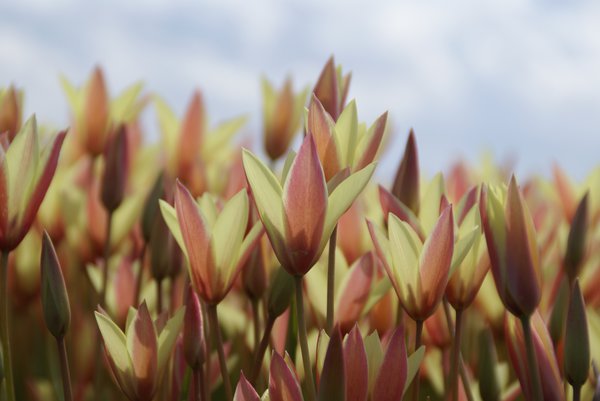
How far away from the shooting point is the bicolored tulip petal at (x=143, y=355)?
61cm

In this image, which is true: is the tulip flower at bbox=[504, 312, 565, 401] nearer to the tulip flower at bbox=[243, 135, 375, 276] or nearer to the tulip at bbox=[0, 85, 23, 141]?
the tulip flower at bbox=[243, 135, 375, 276]

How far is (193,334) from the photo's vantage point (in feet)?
2.15

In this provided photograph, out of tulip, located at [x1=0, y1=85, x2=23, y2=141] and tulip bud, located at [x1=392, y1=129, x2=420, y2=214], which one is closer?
tulip bud, located at [x1=392, y1=129, x2=420, y2=214]

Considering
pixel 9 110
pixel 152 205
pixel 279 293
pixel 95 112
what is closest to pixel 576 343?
pixel 279 293

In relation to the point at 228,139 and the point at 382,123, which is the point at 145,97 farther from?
the point at 382,123

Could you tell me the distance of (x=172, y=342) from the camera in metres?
0.63

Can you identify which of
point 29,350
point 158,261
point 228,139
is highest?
point 228,139

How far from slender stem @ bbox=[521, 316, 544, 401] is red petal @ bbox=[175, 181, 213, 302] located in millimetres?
210

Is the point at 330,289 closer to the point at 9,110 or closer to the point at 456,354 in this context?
the point at 456,354

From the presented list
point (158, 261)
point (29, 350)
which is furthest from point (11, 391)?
point (29, 350)

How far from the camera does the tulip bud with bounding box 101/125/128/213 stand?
943 mm

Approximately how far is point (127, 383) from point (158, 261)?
0.21 metres

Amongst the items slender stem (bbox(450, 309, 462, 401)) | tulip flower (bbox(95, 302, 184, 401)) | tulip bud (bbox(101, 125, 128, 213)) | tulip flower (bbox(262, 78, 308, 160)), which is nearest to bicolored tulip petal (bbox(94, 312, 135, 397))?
tulip flower (bbox(95, 302, 184, 401))

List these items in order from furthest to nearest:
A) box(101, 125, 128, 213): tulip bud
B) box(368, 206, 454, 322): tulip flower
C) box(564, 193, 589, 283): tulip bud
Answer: box(101, 125, 128, 213): tulip bud, box(564, 193, 589, 283): tulip bud, box(368, 206, 454, 322): tulip flower
